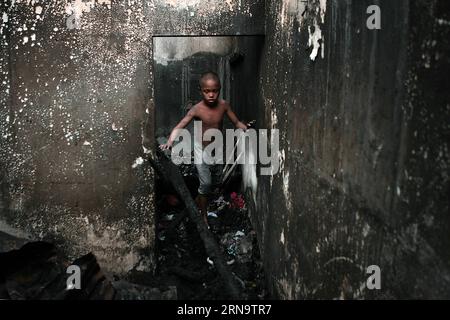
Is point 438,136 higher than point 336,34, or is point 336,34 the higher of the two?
point 336,34

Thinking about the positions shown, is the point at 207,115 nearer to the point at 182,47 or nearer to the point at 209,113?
the point at 209,113

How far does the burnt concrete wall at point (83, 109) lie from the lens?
4082 millimetres

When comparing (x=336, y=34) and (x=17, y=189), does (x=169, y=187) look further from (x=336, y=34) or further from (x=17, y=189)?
A: (x=336, y=34)

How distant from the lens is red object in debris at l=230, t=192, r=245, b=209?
6501 mm

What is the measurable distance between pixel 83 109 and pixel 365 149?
305 centimetres

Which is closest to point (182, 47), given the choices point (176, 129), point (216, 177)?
point (216, 177)

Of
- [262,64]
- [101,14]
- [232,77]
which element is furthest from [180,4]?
[232,77]

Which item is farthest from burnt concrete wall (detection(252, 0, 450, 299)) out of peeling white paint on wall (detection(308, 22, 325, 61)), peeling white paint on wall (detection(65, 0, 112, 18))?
peeling white paint on wall (detection(65, 0, 112, 18))

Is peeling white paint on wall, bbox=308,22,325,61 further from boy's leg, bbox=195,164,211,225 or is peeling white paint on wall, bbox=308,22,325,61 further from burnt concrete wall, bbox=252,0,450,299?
boy's leg, bbox=195,164,211,225

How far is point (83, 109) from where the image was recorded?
4.22 meters

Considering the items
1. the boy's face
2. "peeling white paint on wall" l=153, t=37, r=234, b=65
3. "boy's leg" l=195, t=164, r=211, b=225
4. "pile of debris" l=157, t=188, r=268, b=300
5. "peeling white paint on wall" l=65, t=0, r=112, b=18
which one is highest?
"peeling white paint on wall" l=153, t=37, r=234, b=65

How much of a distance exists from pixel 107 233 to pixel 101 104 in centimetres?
126

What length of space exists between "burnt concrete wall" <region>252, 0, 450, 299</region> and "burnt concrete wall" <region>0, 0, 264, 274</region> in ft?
4.68

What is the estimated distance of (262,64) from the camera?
4824 millimetres
